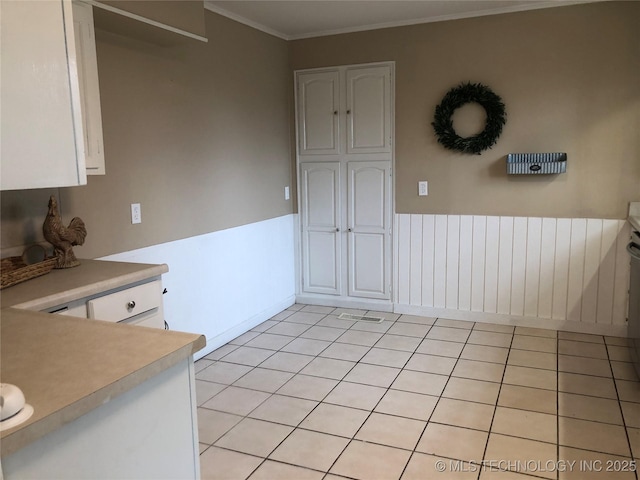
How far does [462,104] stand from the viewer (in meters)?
4.24

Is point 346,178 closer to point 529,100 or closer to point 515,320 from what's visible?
point 529,100

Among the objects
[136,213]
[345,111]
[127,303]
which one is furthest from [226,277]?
[345,111]

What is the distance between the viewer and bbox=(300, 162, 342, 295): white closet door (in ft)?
15.9

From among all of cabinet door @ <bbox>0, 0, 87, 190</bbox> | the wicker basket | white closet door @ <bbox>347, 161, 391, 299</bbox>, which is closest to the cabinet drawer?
the wicker basket

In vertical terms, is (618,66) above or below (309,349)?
above

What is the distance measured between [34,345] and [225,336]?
2.72 metres

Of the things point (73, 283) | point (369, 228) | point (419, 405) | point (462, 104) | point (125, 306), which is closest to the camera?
point (73, 283)

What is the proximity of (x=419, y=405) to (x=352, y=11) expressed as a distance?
2937 millimetres

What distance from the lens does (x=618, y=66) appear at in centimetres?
379

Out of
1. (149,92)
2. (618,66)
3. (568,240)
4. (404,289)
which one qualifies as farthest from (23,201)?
(618,66)

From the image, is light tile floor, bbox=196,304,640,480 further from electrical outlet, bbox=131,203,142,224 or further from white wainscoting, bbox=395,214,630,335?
electrical outlet, bbox=131,203,142,224

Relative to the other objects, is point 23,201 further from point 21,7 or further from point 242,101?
point 242,101

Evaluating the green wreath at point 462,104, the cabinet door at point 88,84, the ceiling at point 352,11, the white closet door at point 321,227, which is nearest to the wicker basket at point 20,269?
the cabinet door at point 88,84

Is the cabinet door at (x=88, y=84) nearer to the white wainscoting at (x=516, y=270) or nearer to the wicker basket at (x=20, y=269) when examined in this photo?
the wicker basket at (x=20, y=269)
